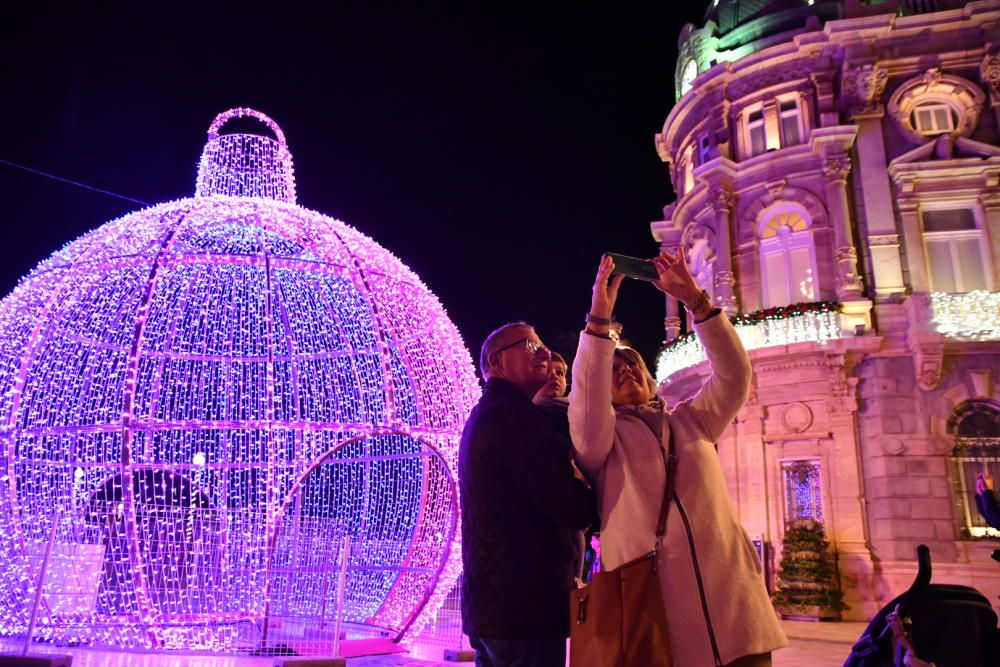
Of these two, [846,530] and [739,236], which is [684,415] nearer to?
[846,530]

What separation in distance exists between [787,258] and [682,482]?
15590 millimetres

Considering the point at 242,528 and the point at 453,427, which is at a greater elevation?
the point at 453,427

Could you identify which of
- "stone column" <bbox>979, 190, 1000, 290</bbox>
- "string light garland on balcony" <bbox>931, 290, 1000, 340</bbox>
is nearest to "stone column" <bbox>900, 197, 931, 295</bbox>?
"string light garland on balcony" <bbox>931, 290, 1000, 340</bbox>

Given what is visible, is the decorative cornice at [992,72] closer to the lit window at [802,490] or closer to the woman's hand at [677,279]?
the lit window at [802,490]

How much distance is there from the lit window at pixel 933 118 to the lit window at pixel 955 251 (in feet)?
6.09

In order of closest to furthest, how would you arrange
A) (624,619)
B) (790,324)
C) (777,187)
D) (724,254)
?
(624,619)
(790,324)
(777,187)
(724,254)

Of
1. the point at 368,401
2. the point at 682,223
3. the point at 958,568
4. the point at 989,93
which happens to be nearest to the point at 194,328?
the point at 368,401

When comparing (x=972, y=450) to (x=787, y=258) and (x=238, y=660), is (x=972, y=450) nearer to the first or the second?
(x=787, y=258)

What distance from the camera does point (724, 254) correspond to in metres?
17.0

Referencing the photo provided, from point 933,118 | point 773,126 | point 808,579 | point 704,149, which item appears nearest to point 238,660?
point 808,579

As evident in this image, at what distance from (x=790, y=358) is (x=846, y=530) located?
329 cm

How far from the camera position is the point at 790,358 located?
15141 mm

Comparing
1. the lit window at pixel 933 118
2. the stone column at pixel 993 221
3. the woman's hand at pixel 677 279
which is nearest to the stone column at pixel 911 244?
the stone column at pixel 993 221

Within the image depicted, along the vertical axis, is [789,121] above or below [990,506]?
above
